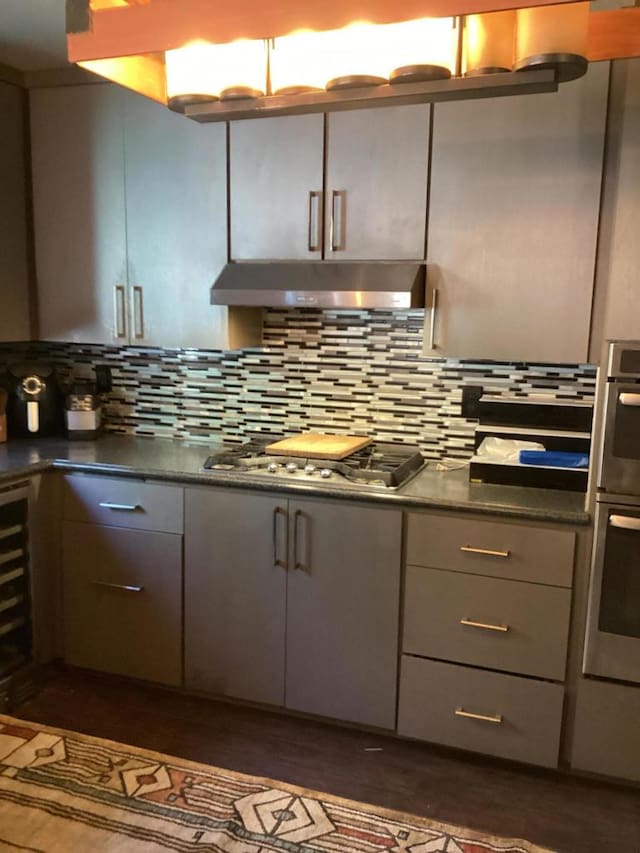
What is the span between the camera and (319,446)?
2771mm

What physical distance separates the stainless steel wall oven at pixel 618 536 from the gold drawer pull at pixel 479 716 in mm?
328

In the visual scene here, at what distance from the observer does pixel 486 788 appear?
7.70 ft

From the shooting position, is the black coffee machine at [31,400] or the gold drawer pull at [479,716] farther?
the black coffee machine at [31,400]

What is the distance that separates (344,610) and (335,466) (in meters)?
0.49

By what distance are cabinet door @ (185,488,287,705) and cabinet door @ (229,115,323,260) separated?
920mm

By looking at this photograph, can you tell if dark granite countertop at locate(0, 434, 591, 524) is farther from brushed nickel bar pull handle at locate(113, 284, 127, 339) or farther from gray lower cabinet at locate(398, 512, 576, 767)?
brushed nickel bar pull handle at locate(113, 284, 127, 339)

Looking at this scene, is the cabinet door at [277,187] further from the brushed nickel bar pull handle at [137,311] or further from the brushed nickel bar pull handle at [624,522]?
the brushed nickel bar pull handle at [624,522]

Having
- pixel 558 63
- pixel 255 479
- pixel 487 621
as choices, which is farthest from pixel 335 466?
pixel 558 63

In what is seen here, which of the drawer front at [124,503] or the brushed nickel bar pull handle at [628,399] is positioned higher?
the brushed nickel bar pull handle at [628,399]

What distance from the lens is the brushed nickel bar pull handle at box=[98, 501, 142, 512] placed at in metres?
2.75

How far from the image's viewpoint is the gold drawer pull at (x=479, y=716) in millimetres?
2393

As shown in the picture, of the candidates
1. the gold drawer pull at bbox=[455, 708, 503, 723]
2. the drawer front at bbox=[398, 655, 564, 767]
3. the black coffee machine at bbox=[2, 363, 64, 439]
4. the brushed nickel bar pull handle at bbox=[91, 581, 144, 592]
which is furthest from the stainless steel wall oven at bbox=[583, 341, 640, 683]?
the black coffee machine at bbox=[2, 363, 64, 439]

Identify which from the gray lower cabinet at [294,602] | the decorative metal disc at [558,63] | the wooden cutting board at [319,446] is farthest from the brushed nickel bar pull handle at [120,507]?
the decorative metal disc at [558,63]

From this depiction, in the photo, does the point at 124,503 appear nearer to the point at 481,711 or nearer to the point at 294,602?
the point at 294,602
